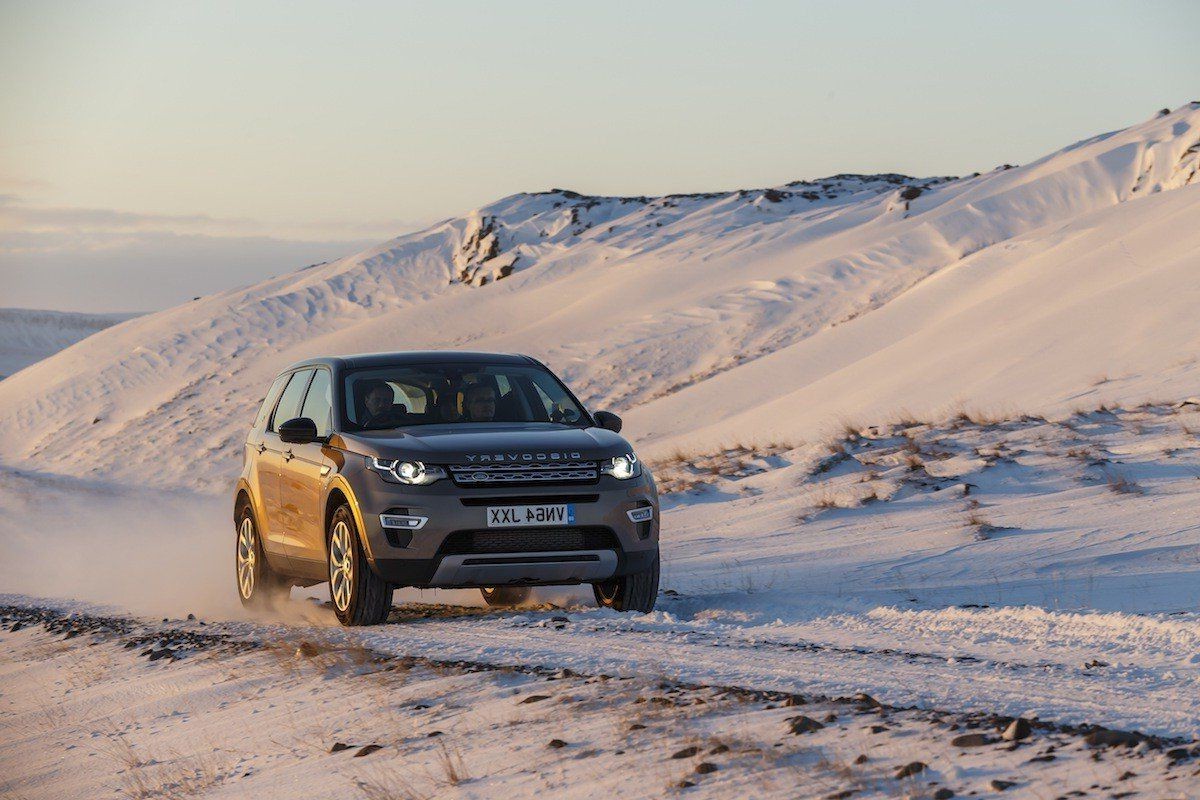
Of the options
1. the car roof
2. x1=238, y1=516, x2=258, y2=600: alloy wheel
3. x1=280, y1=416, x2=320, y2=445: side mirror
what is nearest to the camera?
x1=280, y1=416, x2=320, y2=445: side mirror

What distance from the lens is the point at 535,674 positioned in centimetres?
728

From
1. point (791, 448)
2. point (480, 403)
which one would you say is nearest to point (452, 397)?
point (480, 403)

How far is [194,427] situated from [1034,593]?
4202 centimetres

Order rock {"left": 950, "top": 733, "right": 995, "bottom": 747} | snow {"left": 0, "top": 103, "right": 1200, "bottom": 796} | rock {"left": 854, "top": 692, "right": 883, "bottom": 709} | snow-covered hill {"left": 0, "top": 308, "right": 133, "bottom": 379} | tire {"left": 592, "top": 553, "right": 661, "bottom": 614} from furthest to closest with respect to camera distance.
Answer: snow-covered hill {"left": 0, "top": 308, "right": 133, "bottom": 379}, tire {"left": 592, "top": 553, "right": 661, "bottom": 614}, snow {"left": 0, "top": 103, "right": 1200, "bottom": 796}, rock {"left": 854, "top": 692, "right": 883, "bottom": 709}, rock {"left": 950, "top": 733, "right": 995, "bottom": 747}

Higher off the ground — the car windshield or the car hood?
the car windshield

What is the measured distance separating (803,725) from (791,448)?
53.2 feet

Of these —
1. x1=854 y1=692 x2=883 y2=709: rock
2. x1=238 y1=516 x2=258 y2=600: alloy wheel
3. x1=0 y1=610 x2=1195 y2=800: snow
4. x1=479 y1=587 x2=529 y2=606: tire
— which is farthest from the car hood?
x1=854 y1=692 x2=883 y2=709: rock

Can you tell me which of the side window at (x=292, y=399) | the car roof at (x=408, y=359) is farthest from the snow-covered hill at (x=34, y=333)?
the car roof at (x=408, y=359)

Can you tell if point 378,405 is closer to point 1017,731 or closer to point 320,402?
point 320,402

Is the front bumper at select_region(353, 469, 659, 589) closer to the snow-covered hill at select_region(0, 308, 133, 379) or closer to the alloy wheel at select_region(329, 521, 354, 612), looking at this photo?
the alloy wheel at select_region(329, 521, 354, 612)

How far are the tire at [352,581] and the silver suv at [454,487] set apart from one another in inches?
0.4

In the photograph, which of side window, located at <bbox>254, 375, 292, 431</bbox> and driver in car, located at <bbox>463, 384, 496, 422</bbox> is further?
side window, located at <bbox>254, 375, 292, 431</bbox>

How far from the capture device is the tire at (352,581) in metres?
9.37

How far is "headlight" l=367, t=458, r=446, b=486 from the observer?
911cm
